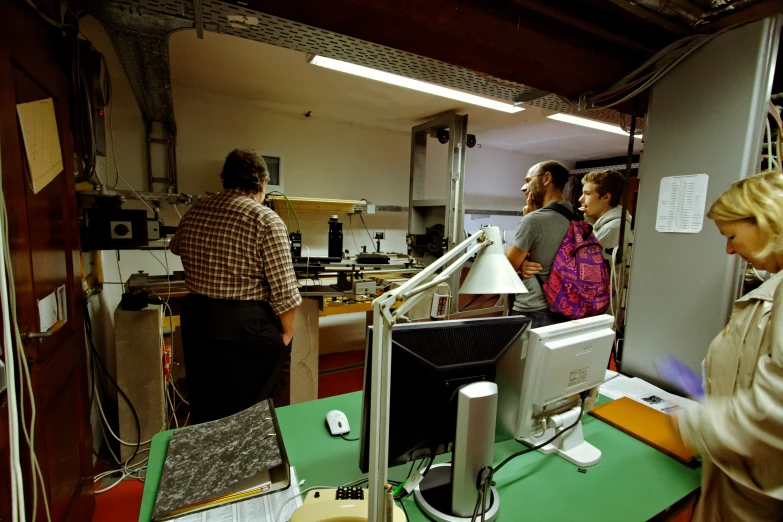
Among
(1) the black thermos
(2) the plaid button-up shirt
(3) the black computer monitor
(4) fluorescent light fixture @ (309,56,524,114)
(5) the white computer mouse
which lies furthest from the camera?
(1) the black thermos

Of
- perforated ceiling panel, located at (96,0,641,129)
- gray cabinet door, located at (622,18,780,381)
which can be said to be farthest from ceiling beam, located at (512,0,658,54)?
perforated ceiling panel, located at (96,0,641,129)

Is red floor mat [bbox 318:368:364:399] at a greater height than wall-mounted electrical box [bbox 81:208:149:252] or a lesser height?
lesser

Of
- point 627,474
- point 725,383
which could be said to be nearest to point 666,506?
point 627,474

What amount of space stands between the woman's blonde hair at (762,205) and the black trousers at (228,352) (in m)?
1.81

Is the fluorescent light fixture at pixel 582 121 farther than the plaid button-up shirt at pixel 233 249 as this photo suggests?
Yes

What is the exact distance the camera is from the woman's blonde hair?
1007mm

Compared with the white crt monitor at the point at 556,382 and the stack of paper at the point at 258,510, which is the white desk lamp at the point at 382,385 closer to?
the stack of paper at the point at 258,510

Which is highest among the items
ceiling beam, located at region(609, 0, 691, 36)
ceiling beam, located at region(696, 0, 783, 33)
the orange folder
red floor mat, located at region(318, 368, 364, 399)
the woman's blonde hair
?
ceiling beam, located at region(696, 0, 783, 33)

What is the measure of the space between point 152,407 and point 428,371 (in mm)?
1942

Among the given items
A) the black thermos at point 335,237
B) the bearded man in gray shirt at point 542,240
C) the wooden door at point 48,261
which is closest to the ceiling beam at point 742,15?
the bearded man in gray shirt at point 542,240

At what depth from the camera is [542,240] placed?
6.16 feet

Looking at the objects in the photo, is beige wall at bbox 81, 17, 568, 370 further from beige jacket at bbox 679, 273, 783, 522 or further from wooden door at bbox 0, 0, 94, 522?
beige jacket at bbox 679, 273, 783, 522

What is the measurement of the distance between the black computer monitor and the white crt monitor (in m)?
0.11

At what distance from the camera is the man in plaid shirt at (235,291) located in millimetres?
1656
